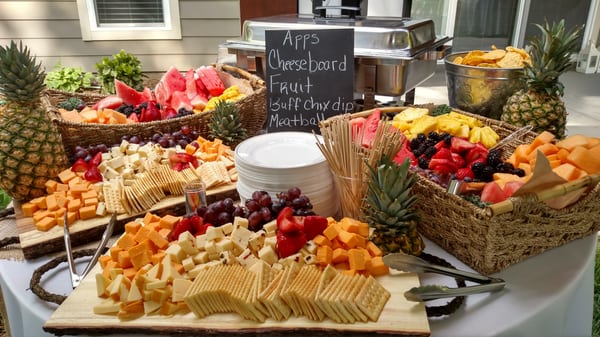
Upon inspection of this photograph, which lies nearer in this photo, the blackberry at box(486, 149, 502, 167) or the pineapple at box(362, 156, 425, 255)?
the pineapple at box(362, 156, 425, 255)

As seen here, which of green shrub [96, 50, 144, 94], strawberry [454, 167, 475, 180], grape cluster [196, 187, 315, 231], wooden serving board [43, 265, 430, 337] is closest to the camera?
wooden serving board [43, 265, 430, 337]

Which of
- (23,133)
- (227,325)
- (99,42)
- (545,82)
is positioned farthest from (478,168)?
(99,42)

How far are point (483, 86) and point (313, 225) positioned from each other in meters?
0.99

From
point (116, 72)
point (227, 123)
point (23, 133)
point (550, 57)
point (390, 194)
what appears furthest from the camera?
point (116, 72)

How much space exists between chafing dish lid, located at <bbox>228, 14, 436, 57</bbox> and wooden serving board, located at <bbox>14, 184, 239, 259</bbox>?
78 centimetres

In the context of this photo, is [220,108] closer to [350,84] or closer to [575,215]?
[350,84]

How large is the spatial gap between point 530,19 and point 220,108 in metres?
3.93

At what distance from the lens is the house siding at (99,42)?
137 inches

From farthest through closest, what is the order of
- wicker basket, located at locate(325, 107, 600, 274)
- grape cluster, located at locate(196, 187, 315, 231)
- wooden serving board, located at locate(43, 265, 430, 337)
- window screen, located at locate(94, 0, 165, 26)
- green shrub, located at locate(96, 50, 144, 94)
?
1. window screen, located at locate(94, 0, 165, 26)
2. green shrub, located at locate(96, 50, 144, 94)
3. grape cluster, located at locate(196, 187, 315, 231)
4. wicker basket, located at locate(325, 107, 600, 274)
5. wooden serving board, located at locate(43, 265, 430, 337)

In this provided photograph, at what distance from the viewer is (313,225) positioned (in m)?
0.94

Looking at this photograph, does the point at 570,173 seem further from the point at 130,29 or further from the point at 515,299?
the point at 130,29

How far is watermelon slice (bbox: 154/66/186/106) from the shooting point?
194cm

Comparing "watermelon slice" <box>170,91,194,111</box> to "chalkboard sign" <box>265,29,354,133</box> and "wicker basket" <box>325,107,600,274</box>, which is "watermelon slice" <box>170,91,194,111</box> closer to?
"chalkboard sign" <box>265,29,354,133</box>

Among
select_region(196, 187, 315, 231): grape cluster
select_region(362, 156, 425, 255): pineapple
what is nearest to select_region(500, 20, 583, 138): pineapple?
select_region(362, 156, 425, 255): pineapple
